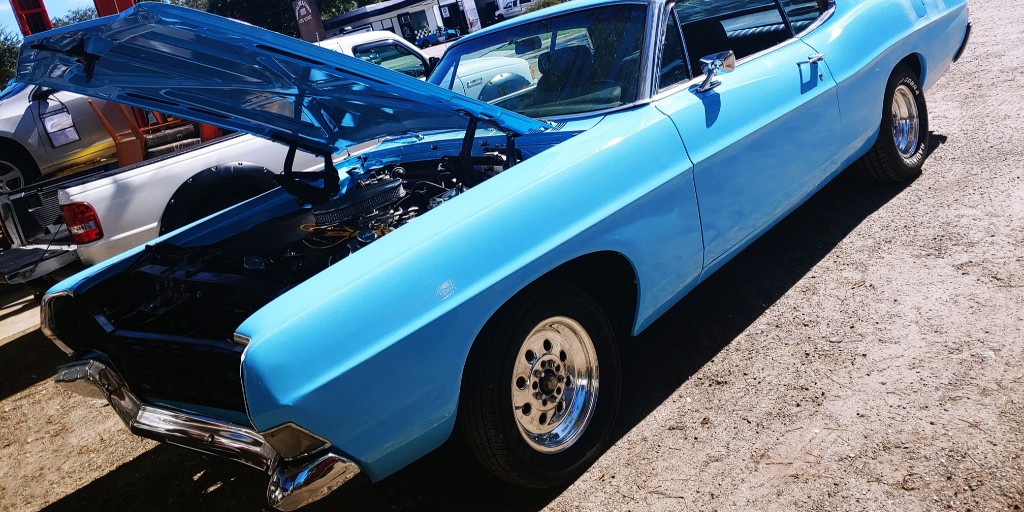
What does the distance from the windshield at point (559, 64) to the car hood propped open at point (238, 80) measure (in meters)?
0.39

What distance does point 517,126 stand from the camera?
120 inches

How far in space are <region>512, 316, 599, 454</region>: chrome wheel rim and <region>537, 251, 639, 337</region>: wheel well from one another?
0.22 m

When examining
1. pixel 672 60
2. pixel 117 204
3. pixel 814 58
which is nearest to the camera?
pixel 672 60

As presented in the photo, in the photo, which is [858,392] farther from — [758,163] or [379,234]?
[379,234]

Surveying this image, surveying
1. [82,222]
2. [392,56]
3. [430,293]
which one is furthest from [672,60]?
[392,56]

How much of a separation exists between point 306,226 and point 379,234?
1.49 ft

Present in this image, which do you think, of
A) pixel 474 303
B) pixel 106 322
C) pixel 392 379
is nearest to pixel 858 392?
pixel 474 303

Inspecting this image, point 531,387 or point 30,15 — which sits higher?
point 30,15

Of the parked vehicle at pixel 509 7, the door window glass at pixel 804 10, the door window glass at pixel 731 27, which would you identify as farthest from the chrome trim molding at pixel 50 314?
the parked vehicle at pixel 509 7

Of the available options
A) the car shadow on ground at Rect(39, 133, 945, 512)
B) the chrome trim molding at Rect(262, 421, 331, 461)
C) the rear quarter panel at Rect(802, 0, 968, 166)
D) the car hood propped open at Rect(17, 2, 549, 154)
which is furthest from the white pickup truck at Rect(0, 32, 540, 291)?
the rear quarter panel at Rect(802, 0, 968, 166)

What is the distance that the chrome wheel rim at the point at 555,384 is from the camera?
2541 mm

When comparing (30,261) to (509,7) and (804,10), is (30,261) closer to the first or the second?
(804,10)

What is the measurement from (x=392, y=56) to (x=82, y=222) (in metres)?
3.51

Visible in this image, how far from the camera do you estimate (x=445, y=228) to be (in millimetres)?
2363
